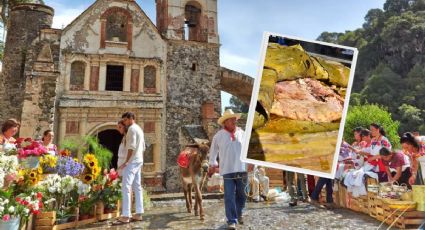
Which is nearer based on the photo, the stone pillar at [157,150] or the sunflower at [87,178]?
the sunflower at [87,178]

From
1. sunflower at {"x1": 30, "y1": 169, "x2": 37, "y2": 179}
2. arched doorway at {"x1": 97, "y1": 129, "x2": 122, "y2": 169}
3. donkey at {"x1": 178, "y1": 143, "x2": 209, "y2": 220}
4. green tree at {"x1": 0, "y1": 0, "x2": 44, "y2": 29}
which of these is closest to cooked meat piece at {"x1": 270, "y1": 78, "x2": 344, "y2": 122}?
sunflower at {"x1": 30, "y1": 169, "x2": 37, "y2": 179}

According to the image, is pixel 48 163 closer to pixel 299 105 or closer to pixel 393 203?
pixel 299 105

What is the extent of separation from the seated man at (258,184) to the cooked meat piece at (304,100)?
6.56 meters

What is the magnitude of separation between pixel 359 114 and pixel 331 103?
84.9ft

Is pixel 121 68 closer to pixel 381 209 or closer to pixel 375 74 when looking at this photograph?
pixel 381 209

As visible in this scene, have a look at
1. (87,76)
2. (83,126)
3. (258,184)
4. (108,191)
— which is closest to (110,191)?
(108,191)

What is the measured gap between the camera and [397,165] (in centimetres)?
593

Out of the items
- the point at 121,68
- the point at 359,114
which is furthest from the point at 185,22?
the point at 359,114

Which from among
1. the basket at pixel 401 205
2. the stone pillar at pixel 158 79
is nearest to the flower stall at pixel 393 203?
the basket at pixel 401 205

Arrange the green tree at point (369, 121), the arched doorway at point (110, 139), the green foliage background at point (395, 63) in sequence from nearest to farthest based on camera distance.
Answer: the arched doorway at point (110, 139)
the green tree at point (369, 121)
the green foliage background at point (395, 63)

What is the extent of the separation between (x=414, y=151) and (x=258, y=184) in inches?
179

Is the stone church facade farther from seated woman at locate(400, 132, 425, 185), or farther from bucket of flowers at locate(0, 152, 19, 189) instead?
seated woman at locate(400, 132, 425, 185)

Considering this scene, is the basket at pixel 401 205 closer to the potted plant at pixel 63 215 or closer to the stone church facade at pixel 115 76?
the potted plant at pixel 63 215

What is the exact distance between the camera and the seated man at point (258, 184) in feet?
29.5
